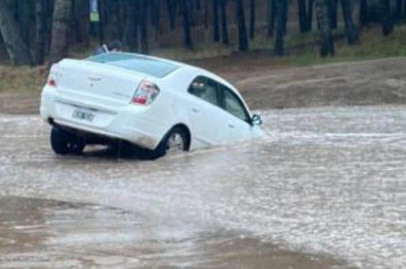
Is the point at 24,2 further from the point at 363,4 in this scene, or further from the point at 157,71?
the point at 157,71

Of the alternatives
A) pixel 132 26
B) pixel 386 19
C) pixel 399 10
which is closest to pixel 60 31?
pixel 132 26

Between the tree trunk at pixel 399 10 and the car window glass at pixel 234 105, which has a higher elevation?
the car window glass at pixel 234 105

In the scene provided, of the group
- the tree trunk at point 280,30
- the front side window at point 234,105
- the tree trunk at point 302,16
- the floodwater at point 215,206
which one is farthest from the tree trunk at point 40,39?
the floodwater at point 215,206

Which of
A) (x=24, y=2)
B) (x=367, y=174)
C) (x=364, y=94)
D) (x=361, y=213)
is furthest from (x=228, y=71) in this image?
(x=361, y=213)

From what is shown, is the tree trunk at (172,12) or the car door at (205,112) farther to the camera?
the tree trunk at (172,12)

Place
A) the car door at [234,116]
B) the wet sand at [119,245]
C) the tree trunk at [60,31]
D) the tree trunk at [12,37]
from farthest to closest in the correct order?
the tree trunk at [12,37]
the tree trunk at [60,31]
the car door at [234,116]
the wet sand at [119,245]

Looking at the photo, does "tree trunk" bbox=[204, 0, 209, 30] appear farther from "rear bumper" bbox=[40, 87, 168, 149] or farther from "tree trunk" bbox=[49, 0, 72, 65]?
"rear bumper" bbox=[40, 87, 168, 149]

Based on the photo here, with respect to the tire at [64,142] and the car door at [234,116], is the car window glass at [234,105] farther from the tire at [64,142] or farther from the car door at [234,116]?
the tire at [64,142]

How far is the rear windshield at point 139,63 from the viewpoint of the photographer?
1972 centimetres

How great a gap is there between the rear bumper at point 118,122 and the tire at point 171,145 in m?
0.13

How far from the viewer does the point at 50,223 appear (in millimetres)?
13125

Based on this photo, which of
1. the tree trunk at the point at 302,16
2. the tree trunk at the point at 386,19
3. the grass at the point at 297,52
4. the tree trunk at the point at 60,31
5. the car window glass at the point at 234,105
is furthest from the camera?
the tree trunk at the point at 302,16

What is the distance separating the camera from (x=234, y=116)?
21.6m

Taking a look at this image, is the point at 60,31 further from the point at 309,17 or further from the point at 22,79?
the point at 309,17
